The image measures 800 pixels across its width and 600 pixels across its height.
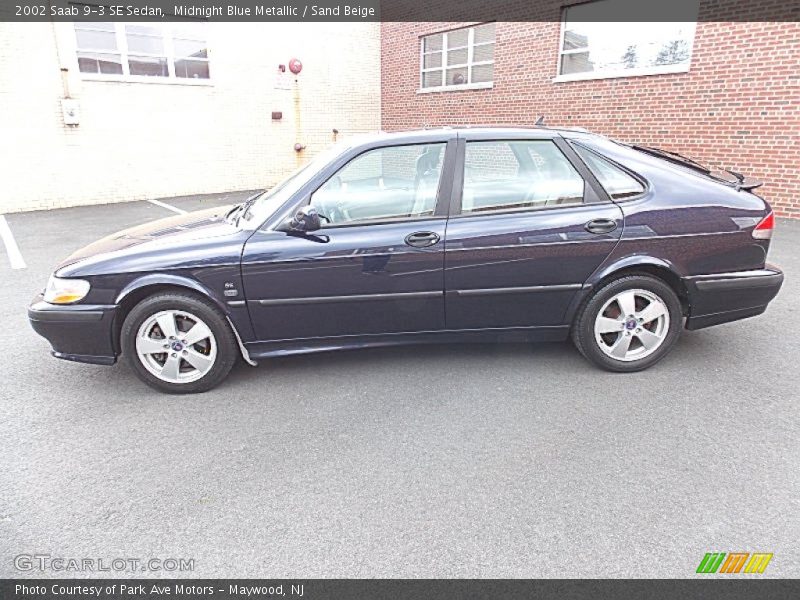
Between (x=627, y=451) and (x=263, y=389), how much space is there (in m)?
2.20

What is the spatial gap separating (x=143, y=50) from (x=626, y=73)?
9926 mm

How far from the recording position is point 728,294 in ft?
11.8

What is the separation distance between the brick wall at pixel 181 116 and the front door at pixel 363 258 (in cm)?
1002

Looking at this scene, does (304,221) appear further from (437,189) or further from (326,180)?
(437,189)

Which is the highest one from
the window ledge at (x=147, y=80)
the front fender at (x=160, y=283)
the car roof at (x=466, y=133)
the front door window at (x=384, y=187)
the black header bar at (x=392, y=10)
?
the black header bar at (x=392, y=10)

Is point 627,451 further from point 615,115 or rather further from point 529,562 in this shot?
point 615,115

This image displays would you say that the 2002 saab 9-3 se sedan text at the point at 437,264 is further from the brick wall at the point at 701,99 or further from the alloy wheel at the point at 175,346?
the brick wall at the point at 701,99

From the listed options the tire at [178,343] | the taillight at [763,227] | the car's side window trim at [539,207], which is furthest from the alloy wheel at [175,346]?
the taillight at [763,227]

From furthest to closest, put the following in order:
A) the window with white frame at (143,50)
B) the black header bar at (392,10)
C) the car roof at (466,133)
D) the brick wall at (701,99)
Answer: the window with white frame at (143,50)
the black header bar at (392,10)
the brick wall at (701,99)
the car roof at (466,133)

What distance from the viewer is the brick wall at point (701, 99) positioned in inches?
324

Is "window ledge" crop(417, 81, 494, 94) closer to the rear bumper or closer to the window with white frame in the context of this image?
the window with white frame

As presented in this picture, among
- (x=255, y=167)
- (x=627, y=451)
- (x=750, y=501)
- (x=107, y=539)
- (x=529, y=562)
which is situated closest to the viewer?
(x=529, y=562)
